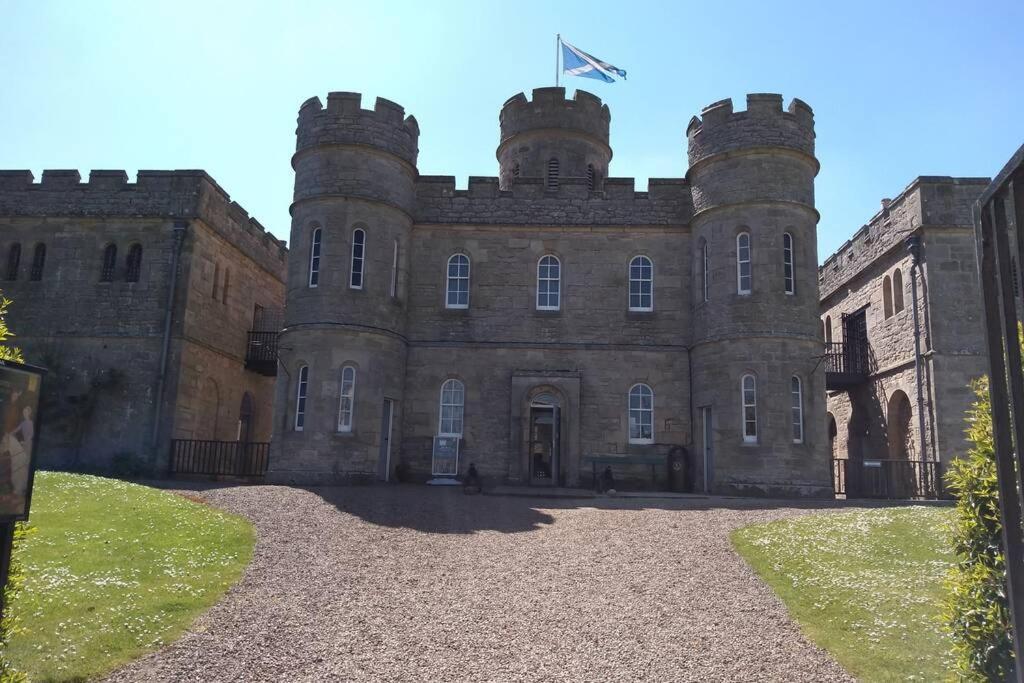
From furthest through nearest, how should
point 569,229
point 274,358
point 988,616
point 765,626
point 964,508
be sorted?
1. point 274,358
2. point 569,229
3. point 765,626
4. point 964,508
5. point 988,616

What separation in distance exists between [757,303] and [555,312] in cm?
547

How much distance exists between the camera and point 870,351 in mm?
24922

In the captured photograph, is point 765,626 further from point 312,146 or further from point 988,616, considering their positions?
point 312,146

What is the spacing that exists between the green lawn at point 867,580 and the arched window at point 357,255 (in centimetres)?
1212

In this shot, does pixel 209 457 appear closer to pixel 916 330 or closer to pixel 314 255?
pixel 314 255

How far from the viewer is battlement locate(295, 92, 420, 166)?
70.0 feet

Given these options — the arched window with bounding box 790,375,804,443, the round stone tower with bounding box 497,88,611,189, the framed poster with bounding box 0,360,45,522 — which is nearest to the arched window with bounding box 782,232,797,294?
the arched window with bounding box 790,375,804,443

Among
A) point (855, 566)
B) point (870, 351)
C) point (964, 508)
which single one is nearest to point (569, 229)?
point (870, 351)

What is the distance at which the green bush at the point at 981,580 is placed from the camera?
550cm

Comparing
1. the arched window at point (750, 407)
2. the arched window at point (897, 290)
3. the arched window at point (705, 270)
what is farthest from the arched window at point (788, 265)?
the arched window at point (897, 290)

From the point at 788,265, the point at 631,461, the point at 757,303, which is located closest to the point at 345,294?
the point at 631,461

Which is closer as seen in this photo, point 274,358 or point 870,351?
point 870,351

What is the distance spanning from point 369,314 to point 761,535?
464 inches

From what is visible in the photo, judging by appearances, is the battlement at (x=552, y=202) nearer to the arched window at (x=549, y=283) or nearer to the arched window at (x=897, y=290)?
the arched window at (x=549, y=283)
